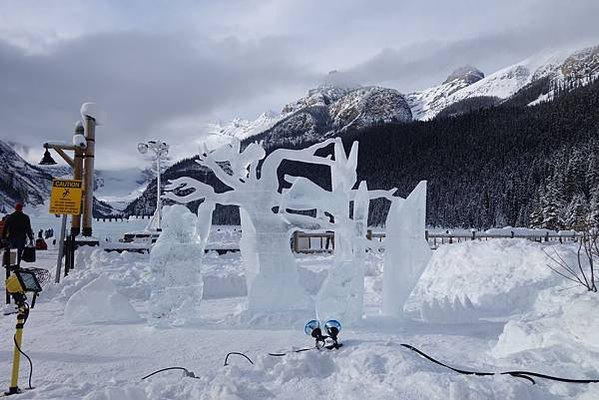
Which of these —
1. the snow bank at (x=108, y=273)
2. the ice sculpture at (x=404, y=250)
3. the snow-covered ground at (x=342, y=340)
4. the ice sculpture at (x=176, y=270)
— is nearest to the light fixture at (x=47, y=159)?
the snow bank at (x=108, y=273)

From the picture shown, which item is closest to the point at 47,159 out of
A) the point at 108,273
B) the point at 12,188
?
the point at 108,273

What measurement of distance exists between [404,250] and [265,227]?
240 centimetres

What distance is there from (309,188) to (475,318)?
3.52 m

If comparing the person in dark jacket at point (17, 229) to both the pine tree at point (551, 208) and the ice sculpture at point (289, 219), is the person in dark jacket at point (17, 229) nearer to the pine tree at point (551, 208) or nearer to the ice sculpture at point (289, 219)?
the ice sculpture at point (289, 219)

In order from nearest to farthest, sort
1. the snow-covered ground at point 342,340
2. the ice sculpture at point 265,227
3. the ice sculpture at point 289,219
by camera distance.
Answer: the snow-covered ground at point 342,340 < the ice sculpture at point 289,219 < the ice sculpture at point 265,227

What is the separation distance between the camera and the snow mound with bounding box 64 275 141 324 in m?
7.42

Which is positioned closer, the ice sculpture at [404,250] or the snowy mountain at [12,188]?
the ice sculpture at [404,250]

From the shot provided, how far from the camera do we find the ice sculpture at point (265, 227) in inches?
313

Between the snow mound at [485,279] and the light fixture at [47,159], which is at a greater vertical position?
the light fixture at [47,159]

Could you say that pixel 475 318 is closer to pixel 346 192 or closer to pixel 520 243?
pixel 346 192

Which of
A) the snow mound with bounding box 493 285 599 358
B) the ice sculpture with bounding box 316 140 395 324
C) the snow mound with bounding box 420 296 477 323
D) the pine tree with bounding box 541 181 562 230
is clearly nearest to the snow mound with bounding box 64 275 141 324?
the ice sculpture with bounding box 316 140 395 324

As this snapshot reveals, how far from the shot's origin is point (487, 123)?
8312 centimetres

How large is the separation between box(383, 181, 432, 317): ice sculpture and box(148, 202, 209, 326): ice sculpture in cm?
317

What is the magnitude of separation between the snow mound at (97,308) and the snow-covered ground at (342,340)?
2 cm
